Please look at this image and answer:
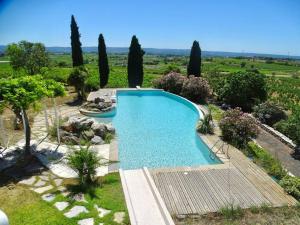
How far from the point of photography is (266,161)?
9.98 metres

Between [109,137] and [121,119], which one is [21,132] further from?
[121,119]

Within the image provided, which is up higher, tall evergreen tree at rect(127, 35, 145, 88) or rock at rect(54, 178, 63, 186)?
tall evergreen tree at rect(127, 35, 145, 88)

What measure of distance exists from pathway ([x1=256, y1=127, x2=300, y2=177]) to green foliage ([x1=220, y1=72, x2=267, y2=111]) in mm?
4814

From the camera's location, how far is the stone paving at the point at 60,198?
6.48 meters

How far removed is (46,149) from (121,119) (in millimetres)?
6195

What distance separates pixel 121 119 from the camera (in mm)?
16141

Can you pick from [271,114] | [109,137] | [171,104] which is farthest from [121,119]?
[271,114]

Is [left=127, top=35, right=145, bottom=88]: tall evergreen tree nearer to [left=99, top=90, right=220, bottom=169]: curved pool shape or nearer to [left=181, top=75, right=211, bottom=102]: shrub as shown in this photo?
[left=99, top=90, right=220, bottom=169]: curved pool shape

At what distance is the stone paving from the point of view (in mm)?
6484

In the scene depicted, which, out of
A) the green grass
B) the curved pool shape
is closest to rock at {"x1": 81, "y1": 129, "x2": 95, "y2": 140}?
the curved pool shape

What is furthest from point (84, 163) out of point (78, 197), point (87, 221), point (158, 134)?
point (158, 134)

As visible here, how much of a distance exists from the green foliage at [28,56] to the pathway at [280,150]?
1848 cm

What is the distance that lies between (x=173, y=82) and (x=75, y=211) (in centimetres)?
1868

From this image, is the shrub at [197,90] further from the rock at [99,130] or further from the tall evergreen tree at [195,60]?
the rock at [99,130]
